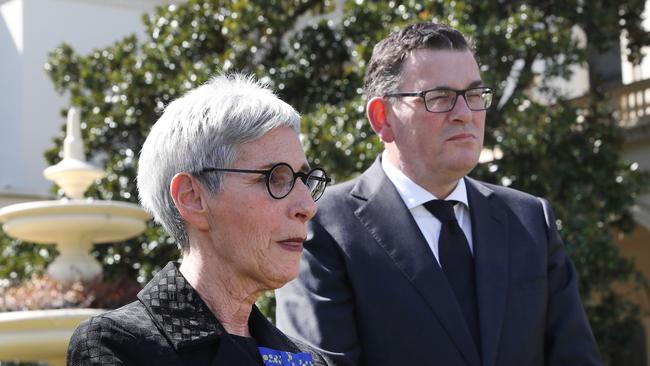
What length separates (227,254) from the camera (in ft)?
8.91

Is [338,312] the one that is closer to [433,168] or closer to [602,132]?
[433,168]

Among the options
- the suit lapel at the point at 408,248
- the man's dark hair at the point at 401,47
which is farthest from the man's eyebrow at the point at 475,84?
the suit lapel at the point at 408,248

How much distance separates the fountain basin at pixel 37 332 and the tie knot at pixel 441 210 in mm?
5005

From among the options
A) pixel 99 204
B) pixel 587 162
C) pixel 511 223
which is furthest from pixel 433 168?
pixel 587 162

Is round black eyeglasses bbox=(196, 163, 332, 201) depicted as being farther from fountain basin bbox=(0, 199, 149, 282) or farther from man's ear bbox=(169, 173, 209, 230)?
fountain basin bbox=(0, 199, 149, 282)

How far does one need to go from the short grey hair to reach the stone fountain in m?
5.82

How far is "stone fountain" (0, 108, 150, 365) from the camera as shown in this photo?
838 cm

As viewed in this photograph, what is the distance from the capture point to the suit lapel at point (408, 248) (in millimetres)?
3654

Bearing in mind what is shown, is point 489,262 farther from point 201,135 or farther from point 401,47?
point 201,135

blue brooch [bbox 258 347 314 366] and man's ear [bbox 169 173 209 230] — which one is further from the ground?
man's ear [bbox 169 173 209 230]

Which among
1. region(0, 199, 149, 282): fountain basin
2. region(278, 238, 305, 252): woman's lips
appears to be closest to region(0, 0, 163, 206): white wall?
region(0, 199, 149, 282): fountain basin

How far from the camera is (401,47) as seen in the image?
395cm

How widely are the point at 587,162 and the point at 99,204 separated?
456 cm

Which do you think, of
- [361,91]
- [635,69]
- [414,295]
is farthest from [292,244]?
[635,69]
